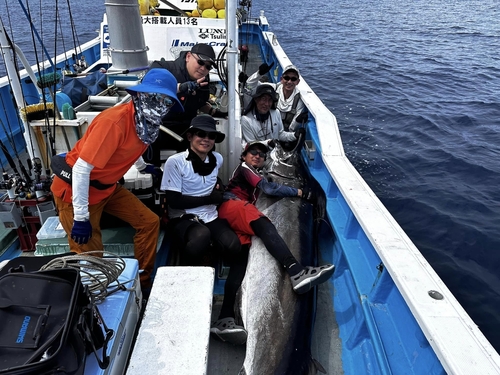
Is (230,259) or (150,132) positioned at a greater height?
(150,132)

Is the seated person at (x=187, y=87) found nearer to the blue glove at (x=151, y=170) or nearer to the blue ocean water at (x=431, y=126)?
the blue glove at (x=151, y=170)

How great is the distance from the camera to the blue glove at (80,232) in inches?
96.0

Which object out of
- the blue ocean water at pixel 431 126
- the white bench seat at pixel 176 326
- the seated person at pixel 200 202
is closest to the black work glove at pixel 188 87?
the seated person at pixel 200 202

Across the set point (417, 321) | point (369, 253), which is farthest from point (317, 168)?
point (417, 321)

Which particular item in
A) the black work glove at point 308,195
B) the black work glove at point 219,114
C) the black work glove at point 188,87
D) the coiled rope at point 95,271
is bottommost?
the black work glove at point 308,195

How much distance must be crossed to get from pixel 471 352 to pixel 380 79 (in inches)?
488

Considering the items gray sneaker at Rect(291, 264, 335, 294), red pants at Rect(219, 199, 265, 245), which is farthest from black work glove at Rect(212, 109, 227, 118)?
gray sneaker at Rect(291, 264, 335, 294)

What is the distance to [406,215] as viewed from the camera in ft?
17.9

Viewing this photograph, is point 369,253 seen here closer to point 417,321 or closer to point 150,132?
point 417,321

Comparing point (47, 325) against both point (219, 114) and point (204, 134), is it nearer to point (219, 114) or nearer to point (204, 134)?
point (204, 134)

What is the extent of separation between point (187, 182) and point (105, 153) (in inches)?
38.9

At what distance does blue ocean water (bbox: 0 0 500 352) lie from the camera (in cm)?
464

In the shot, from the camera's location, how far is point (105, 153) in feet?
7.86

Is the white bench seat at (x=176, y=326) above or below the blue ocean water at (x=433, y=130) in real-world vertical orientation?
above
